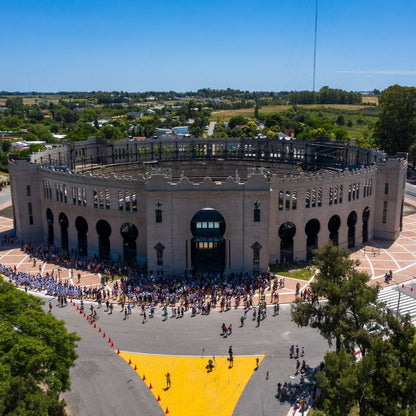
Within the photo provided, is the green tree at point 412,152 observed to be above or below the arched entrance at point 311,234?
above

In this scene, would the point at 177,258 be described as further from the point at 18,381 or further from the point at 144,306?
the point at 18,381

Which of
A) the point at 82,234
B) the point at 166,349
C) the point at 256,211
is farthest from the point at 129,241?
the point at 166,349

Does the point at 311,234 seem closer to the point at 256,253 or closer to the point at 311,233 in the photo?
the point at 311,233

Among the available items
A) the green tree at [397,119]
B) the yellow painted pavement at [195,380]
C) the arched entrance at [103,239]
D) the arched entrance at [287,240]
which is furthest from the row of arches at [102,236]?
the green tree at [397,119]

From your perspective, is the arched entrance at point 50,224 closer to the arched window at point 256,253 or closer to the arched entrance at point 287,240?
the arched window at point 256,253

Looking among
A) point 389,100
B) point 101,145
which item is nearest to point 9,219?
point 101,145

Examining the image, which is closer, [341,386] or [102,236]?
[341,386]
